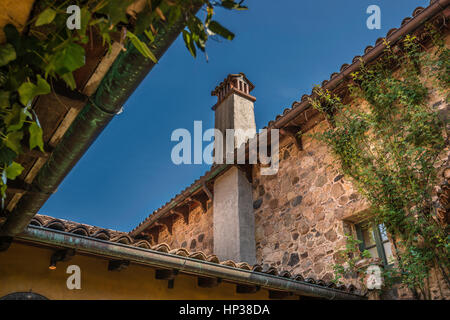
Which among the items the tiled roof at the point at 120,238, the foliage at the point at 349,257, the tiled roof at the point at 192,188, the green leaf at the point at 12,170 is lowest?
the green leaf at the point at 12,170

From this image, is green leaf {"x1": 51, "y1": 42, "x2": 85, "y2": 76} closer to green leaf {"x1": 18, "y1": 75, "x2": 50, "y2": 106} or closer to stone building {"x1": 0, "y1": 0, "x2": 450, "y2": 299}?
green leaf {"x1": 18, "y1": 75, "x2": 50, "y2": 106}

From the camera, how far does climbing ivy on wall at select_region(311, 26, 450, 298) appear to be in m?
4.55

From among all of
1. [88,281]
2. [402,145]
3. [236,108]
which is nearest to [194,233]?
[236,108]

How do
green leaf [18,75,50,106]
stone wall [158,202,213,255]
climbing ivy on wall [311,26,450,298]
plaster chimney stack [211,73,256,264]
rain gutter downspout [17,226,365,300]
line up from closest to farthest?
green leaf [18,75,50,106] → rain gutter downspout [17,226,365,300] → climbing ivy on wall [311,26,450,298] → plaster chimney stack [211,73,256,264] → stone wall [158,202,213,255]

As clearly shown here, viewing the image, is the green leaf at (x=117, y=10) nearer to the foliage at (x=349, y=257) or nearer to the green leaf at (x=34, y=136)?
the green leaf at (x=34, y=136)

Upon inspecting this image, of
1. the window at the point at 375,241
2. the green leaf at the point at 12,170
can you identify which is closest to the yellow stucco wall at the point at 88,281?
the window at the point at 375,241

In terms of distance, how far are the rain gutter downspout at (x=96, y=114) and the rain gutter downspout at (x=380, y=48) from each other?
4.59 metres

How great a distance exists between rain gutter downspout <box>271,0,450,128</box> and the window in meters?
2.02

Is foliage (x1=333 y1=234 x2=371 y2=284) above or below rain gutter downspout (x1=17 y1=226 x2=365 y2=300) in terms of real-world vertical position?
above

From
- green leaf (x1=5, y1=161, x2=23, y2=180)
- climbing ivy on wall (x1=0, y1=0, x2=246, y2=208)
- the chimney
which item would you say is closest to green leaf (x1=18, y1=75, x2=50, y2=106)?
climbing ivy on wall (x1=0, y1=0, x2=246, y2=208)

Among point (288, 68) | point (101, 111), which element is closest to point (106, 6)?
point (101, 111)

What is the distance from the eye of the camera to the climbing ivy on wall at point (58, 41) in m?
1.04
